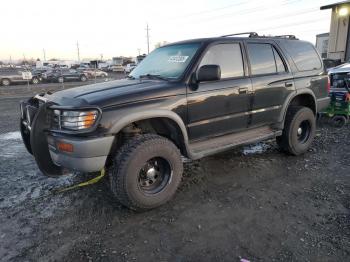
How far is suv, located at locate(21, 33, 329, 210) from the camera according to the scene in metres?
3.19

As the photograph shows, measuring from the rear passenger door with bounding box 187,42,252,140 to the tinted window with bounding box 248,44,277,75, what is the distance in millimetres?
199

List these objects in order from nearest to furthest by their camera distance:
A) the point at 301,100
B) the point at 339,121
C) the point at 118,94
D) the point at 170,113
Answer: the point at 118,94, the point at 170,113, the point at 301,100, the point at 339,121

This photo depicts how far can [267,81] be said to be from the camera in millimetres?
4508

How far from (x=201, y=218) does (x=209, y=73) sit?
5.35ft

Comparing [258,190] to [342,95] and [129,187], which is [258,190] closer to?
[129,187]

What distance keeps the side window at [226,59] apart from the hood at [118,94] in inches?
25.8

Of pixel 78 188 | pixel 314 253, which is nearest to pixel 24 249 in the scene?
pixel 78 188

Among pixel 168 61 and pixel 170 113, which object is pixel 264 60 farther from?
pixel 170 113

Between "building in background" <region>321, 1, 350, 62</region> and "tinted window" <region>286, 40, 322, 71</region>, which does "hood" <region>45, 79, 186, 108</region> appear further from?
"building in background" <region>321, 1, 350, 62</region>

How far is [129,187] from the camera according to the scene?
3307 millimetres

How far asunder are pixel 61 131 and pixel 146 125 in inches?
38.5

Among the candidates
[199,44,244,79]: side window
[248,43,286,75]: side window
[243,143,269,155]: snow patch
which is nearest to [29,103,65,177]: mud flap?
[199,44,244,79]: side window

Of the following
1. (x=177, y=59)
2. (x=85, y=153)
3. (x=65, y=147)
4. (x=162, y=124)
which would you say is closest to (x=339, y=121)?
(x=177, y=59)

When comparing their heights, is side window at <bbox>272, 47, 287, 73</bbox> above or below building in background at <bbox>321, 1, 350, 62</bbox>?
below
